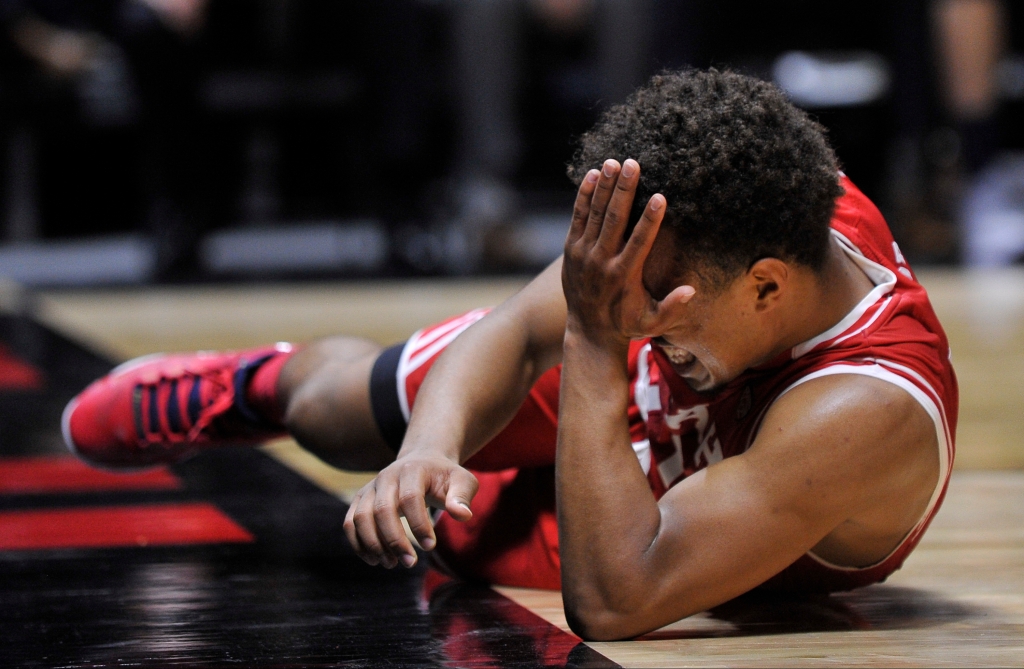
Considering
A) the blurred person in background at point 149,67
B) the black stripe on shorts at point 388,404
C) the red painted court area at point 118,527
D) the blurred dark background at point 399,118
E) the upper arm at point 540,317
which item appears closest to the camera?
the upper arm at point 540,317

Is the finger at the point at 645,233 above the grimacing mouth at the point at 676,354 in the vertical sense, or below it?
above

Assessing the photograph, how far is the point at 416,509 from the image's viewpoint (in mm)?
1069

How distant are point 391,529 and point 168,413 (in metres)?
0.72

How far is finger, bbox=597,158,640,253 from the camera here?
1071 millimetres

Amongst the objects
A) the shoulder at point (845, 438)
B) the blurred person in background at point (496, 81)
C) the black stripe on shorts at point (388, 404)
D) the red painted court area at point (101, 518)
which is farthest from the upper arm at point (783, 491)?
the blurred person in background at point (496, 81)

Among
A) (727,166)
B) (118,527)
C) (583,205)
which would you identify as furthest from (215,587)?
(727,166)

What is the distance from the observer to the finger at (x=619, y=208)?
3.51ft

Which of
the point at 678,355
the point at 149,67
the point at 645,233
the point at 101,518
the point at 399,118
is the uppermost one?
the point at 149,67

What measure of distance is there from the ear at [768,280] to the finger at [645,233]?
0.09 metres

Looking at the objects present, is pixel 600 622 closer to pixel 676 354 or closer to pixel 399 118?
pixel 676 354

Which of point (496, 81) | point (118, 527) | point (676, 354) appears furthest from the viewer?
point (496, 81)

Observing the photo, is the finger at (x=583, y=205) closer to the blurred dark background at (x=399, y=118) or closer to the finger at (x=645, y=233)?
the finger at (x=645, y=233)

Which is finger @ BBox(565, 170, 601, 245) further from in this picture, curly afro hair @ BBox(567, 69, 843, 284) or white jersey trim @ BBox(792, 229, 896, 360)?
white jersey trim @ BBox(792, 229, 896, 360)

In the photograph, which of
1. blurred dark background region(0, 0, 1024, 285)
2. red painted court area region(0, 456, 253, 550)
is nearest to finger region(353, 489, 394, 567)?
red painted court area region(0, 456, 253, 550)
